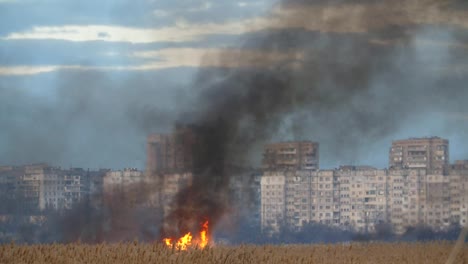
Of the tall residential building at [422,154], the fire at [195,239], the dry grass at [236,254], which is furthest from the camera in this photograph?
the tall residential building at [422,154]

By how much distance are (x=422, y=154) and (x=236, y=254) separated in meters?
35.0

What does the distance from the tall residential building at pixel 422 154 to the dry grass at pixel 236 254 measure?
777 inches

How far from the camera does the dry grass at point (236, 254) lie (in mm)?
38469

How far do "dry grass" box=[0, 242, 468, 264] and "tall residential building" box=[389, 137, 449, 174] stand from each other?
19731 millimetres

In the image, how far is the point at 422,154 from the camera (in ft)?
254

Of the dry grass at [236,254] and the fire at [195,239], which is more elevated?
the fire at [195,239]

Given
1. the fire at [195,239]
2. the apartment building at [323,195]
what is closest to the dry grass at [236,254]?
the fire at [195,239]

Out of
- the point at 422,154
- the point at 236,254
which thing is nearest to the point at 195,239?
the point at 236,254

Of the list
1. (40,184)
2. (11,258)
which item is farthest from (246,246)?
(40,184)

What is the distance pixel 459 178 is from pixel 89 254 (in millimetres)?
45920

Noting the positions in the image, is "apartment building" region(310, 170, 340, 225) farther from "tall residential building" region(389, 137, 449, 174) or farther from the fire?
the fire

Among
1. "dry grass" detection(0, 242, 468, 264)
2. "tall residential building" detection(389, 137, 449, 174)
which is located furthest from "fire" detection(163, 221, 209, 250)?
"tall residential building" detection(389, 137, 449, 174)

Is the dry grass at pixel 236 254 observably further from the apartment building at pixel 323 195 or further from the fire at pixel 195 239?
the apartment building at pixel 323 195

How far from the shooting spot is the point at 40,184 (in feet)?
225
